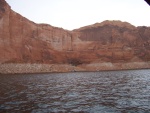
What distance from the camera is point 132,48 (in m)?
91.4

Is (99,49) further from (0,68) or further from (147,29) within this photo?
(0,68)

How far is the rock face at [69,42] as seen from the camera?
6881cm

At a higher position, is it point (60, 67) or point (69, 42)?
point (69, 42)

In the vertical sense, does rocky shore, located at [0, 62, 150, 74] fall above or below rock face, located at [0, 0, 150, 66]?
below

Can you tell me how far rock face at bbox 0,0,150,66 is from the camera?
68.8 meters

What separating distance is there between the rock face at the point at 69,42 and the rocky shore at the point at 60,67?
118 inches

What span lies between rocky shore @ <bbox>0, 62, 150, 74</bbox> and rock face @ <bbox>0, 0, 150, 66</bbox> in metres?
3.01

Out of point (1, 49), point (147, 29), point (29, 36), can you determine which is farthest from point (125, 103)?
point (147, 29)

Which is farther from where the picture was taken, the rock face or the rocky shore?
the rock face

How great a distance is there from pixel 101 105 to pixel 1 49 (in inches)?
2230

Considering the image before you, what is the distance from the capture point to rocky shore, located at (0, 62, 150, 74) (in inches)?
2391

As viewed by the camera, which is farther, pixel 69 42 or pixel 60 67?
pixel 69 42

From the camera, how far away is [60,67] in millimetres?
72125

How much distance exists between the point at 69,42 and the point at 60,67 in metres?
17.2
